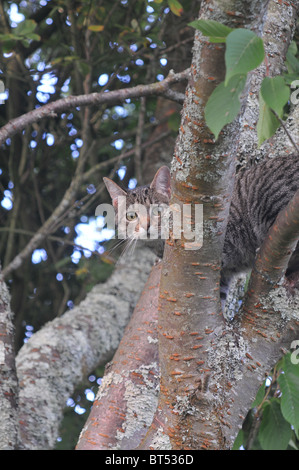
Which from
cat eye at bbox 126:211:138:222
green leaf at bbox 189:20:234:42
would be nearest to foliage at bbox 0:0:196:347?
cat eye at bbox 126:211:138:222

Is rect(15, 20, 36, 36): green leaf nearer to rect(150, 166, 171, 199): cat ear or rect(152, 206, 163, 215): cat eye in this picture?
rect(150, 166, 171, 199): cat ear

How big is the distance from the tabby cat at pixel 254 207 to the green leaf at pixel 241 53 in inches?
50.7

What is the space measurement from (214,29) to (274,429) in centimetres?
151

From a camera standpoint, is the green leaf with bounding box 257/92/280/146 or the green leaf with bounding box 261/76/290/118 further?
the green leaf with bounding box 257/92/280/146

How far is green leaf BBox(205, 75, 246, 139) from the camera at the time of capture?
109cm

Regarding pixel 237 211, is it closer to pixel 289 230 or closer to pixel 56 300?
pixel 289 230

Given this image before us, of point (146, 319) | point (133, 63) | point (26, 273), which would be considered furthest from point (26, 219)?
point (146, 319)

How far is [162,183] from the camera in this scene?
279 centimetres

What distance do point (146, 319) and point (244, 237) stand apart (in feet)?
1.89

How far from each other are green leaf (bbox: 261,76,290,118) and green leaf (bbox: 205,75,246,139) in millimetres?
59

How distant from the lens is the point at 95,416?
85.9 inches

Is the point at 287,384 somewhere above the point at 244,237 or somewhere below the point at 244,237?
below

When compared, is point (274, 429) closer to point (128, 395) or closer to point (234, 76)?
point (128, 395)
